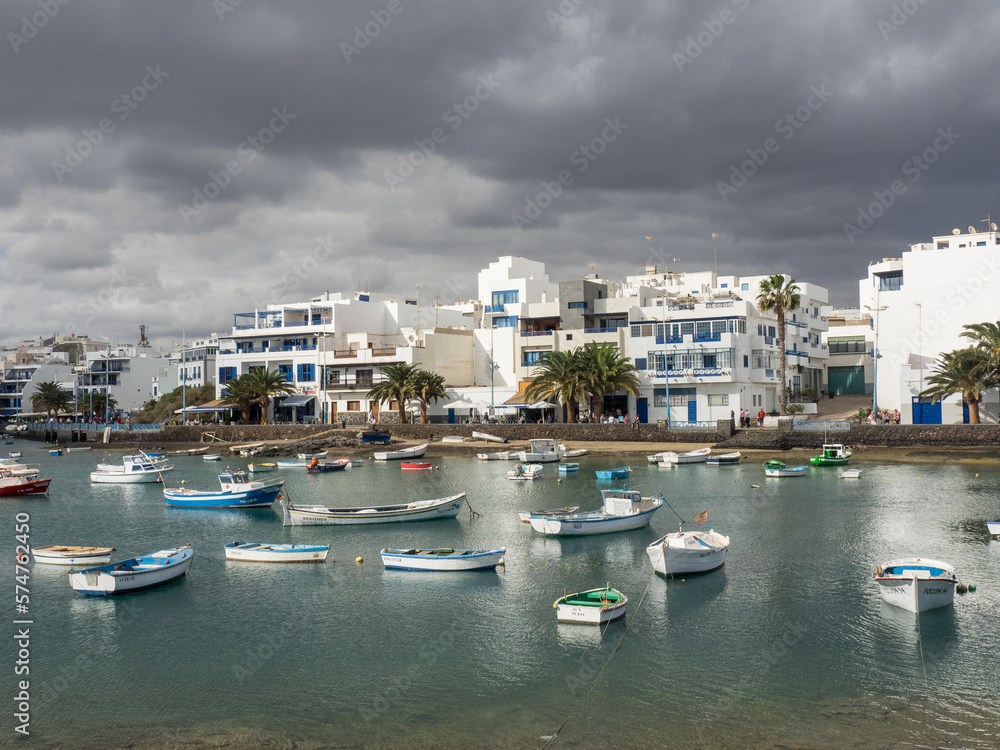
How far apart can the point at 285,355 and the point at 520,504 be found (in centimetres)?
6265

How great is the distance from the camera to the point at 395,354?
316 feet

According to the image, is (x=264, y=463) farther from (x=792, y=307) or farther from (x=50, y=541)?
(x=792, y=307)

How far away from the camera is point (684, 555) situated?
3016 centimetres

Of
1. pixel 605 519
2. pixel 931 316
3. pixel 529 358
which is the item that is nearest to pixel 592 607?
pixel 605 519

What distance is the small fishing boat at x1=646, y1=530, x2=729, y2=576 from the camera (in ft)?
98.9

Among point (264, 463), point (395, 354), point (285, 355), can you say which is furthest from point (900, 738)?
point (285, 355)

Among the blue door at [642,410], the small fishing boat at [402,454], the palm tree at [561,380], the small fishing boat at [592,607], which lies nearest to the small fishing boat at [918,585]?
the small fishing boat at [592,607]

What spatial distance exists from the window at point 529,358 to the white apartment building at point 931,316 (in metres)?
35.4

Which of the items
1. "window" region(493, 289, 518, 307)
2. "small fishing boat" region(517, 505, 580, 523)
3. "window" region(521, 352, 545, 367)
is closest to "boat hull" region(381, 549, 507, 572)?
"small fishing boat" region(517, 505, 580, 523)

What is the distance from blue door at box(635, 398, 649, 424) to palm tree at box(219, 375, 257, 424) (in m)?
47.3

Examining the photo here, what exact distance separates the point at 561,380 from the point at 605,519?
43087 millimetres

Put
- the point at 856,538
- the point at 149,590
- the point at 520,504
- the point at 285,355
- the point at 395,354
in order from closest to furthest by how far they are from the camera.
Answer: the point at 149,590
the point at 856,538
the point at 520,504
the point at 395,354
the point at 285,355

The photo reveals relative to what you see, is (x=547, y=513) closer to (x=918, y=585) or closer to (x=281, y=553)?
(x=281, y=553)

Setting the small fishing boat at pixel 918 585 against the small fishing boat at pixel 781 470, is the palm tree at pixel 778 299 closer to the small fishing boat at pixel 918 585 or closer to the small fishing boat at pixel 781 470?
the small fishing boat at pixel 781 470
